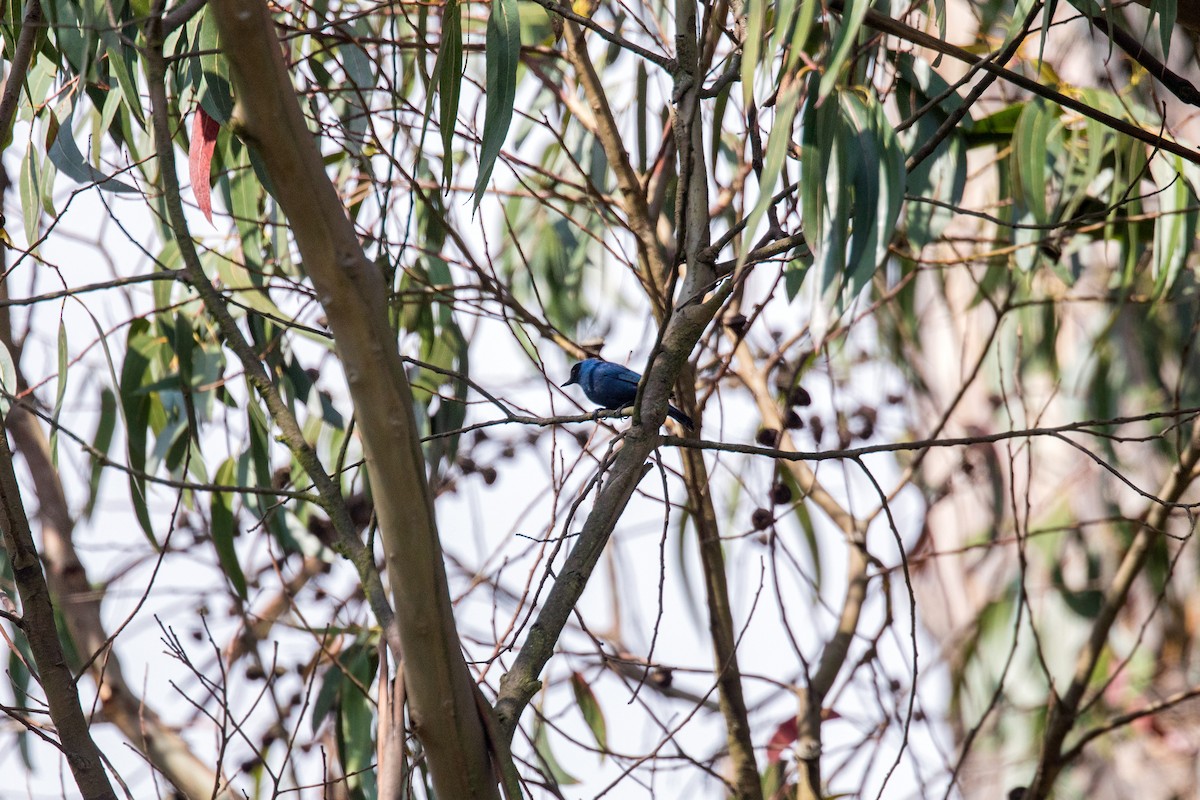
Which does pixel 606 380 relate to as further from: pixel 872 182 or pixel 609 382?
pixel 872 182

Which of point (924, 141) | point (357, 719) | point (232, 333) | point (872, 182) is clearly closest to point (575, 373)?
point (357, 719)

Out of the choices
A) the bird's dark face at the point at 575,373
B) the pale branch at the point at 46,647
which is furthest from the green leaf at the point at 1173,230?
the pale branch at the point at 46,647

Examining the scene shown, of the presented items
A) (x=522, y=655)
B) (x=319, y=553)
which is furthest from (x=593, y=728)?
(x=522, y=655)

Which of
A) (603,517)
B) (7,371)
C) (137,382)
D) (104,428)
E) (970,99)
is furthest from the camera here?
(104,428)

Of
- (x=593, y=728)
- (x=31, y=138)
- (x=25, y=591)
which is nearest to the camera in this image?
(x=25, y=591)

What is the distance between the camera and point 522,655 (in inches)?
68.3

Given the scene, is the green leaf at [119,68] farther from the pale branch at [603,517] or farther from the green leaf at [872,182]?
the green leaf at [872,182]

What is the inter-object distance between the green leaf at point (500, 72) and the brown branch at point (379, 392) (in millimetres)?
811

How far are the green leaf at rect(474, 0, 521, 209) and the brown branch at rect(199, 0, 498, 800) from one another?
0.81 metres

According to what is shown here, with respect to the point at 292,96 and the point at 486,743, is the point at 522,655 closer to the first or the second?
the point at 486,743

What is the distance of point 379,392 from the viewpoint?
4.64ft

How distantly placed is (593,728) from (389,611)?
6.78 ft

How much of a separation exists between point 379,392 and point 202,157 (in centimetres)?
138

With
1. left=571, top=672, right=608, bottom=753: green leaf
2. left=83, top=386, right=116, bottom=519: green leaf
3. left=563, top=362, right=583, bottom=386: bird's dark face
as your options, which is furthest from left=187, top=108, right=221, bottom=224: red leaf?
left=563, top=362, right=583, bottom=386: bird's dark face
